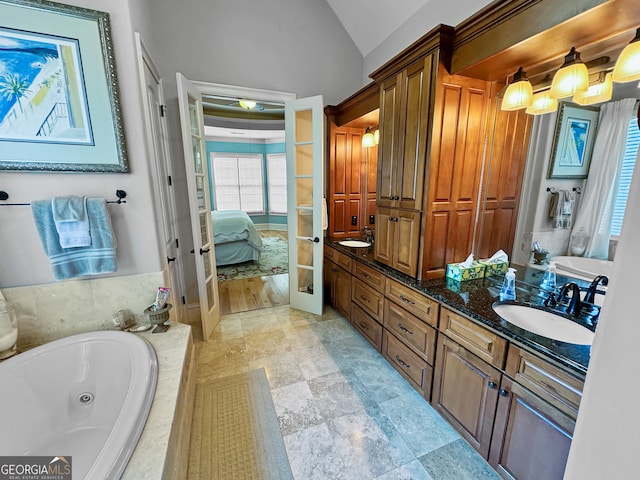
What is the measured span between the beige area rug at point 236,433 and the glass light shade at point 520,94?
238 cm

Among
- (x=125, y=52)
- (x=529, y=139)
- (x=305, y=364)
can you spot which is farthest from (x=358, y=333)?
(x=125, y=52)

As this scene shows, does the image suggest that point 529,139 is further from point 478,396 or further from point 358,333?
point 358,333

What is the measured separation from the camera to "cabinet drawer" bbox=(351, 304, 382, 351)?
2.30 metres

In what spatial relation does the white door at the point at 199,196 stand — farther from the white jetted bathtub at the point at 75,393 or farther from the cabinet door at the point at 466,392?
the cabinet door at the point at 466,392

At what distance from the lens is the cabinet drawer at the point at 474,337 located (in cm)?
129

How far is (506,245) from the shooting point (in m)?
1.90

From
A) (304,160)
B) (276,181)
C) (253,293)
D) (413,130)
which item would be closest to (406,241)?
(413,130)

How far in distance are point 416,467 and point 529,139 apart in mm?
1990

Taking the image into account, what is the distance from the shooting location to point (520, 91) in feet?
5.13

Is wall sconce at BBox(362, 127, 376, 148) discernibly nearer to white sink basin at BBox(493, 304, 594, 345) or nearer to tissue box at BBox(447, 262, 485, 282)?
tissue box at BBox(447, 262, 485, 282)

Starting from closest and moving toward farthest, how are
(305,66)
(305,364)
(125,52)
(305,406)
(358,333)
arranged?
(125,52)
(305,406)
(305,364)
(358,333)
(305,66)

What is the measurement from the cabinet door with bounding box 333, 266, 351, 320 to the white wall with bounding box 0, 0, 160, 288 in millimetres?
1760

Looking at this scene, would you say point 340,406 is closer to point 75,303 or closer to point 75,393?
point 75,393

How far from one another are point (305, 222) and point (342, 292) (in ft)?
2.84
